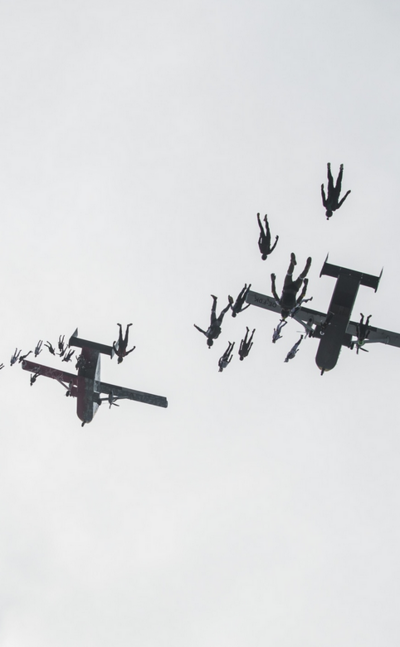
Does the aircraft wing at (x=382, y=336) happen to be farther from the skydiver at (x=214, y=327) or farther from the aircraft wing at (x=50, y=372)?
the aircraft wing at (x=50, y=372)

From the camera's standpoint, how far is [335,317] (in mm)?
16234

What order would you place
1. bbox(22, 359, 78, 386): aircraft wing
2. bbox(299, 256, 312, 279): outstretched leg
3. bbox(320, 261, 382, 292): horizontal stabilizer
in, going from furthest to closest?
bbox(22, 359, 78, 386): aircraft wing, bbox(320, 261, 382, 292): horizontal stabilizer, bbox(299, 256, 312, 279): outstretched leg

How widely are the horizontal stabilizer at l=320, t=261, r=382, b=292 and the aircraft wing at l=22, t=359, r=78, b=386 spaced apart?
11.7 metres

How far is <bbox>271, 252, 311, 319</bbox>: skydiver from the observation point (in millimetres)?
15162

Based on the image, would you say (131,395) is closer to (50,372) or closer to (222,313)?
(50,372)

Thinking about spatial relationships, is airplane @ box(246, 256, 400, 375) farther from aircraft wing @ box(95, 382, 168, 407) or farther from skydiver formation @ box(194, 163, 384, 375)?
aircraft wing @ box(95, 382, 168, 407)

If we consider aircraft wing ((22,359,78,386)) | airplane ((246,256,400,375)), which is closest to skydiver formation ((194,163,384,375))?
airplane ((246,256,400,375))

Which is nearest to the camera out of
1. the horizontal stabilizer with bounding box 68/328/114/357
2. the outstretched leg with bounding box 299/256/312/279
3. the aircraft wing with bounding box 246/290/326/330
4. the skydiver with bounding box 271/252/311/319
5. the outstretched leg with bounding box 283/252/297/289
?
the outstretched leg with bounding box 299/256/312/279

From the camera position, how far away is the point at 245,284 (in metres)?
16.3

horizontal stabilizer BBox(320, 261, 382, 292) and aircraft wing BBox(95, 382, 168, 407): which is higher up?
horizontal stabilizer BBox(320, 261, 382, 292)

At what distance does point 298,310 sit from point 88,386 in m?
9.67

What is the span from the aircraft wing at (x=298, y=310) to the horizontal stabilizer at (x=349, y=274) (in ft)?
5.13

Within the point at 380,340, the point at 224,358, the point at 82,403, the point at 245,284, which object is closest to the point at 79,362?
the point at 82,403

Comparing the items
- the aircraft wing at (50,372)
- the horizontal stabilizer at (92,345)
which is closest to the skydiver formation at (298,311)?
the horizontal stabilizer at (92,345)
